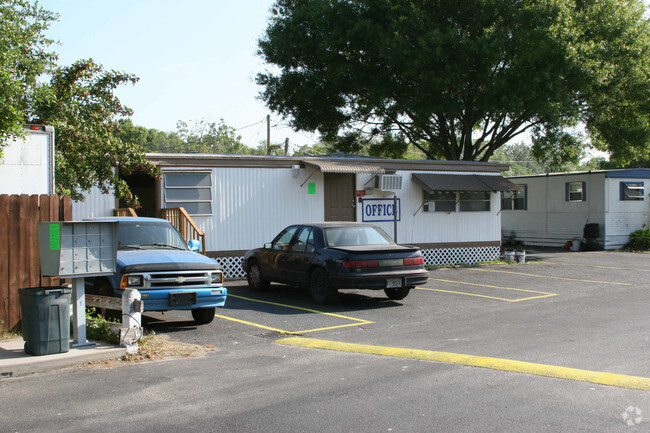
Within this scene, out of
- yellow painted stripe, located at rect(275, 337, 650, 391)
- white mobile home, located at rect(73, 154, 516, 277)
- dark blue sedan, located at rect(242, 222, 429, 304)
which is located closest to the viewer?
yellow painted stripe, located at rect(275, 337, 650, 391)

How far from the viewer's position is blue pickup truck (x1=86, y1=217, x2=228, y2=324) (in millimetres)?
9094

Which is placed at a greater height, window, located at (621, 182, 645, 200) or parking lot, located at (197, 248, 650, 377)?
window, located at (621, 182, 645, 200)

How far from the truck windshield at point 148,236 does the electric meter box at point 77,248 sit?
99.5 inches

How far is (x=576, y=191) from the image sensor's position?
26750 millimetres

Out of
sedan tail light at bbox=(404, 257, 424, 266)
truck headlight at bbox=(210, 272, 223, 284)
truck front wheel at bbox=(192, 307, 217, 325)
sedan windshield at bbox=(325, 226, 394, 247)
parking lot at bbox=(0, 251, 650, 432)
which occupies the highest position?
sedan windshield at bbox=(325, 226, 394, 247)

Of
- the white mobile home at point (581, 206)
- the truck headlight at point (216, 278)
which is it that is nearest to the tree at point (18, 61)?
the truck headlight at point (216, 278)

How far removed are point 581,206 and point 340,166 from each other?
13.7 m

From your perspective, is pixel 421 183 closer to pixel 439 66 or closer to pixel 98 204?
pixel 439 66

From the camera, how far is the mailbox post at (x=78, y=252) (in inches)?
296

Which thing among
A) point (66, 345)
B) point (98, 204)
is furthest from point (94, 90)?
point (66, 345)

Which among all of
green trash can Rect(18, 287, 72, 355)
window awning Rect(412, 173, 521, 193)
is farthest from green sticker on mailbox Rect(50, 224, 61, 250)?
window awning Rect(412, 173, 521, 193)

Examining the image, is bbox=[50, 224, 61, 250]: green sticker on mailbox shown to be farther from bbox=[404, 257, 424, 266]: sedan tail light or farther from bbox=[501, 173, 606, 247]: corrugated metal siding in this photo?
bbox=[501, 173, 606, 247]: corrugated metal siding

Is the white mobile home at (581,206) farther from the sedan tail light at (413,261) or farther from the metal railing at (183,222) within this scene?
the metal railing at (183,222)

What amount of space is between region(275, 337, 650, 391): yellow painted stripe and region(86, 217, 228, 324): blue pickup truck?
4.70ft
